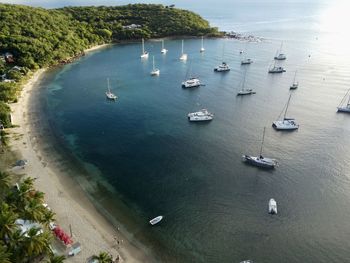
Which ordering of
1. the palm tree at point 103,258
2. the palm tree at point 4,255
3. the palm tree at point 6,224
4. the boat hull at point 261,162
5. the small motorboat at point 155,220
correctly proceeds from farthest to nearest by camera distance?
the boat hull at point 261,162
the small motorboat at point 155,220
the palm tree at point 103,258
the palm tree at point 6,224
the palm tree at point 4,255

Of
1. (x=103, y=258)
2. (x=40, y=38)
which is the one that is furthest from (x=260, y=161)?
(x=40, y=38)

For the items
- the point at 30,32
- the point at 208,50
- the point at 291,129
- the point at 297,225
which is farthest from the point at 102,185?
the point at 208,50

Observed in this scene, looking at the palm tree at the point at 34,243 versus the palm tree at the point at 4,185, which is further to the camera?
the palm tree at the point at 4,185

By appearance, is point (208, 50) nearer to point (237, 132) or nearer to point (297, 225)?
point (237, 132)

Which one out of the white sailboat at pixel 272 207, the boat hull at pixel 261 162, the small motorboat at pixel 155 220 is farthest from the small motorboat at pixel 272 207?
the small motorboat at pixel 155 220

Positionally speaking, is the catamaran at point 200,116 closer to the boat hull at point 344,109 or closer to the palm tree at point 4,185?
the boat hull at point 344,109
